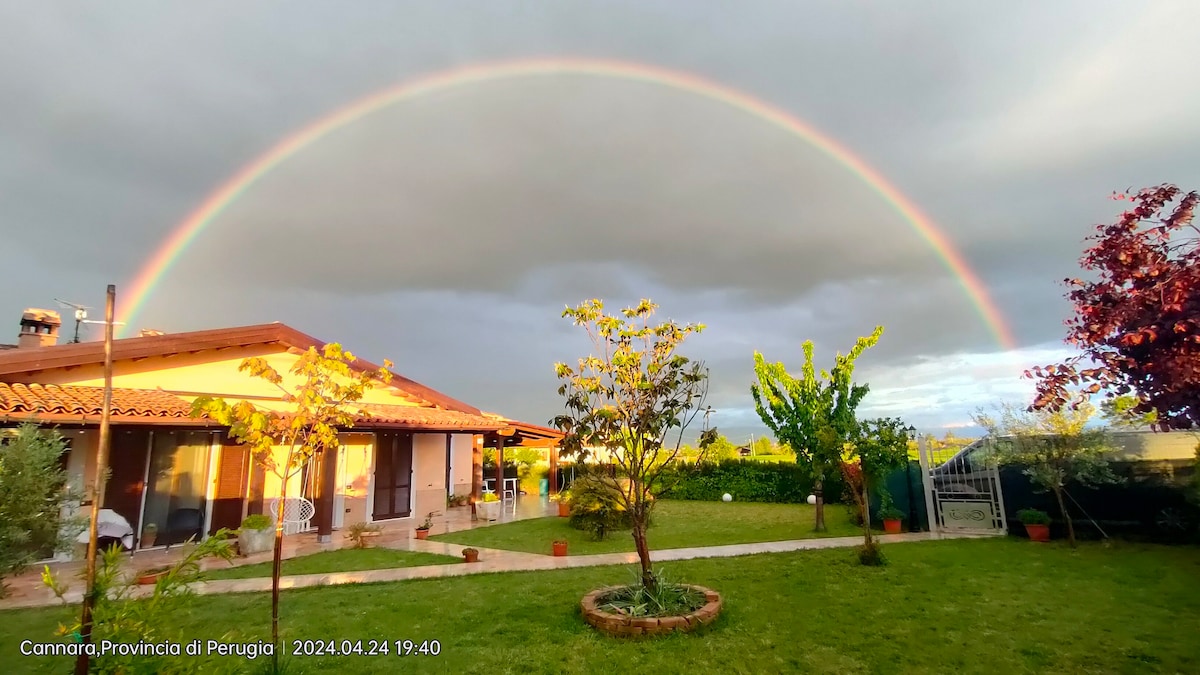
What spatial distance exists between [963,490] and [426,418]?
1297 centimetres

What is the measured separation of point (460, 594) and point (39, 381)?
919 centimetres

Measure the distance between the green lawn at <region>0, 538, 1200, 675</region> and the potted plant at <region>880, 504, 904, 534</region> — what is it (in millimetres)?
4100

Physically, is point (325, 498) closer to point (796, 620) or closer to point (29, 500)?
point (29, 500)

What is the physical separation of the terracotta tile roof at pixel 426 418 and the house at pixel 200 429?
0.04m

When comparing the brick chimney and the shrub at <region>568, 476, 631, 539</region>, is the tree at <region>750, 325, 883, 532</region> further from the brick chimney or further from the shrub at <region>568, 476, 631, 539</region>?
the brick chimney

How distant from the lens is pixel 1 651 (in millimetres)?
5418

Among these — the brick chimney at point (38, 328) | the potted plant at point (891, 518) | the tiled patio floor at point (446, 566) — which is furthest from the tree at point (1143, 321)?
the brick chimney at point (38, 328)

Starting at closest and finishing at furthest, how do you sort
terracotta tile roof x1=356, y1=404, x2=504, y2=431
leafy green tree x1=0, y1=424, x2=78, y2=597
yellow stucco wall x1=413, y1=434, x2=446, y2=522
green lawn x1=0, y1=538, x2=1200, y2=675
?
1. green lawn x1=0, y1=538, x2=1200, y2=675
2. leafy green tree x1=0, y1=424, x2=78, y2=597
3. terracotta tile roof x1=356, y1=404, x2=504, y2=431
4. yellow stucco wall x1=413, y1=434, x2=446, y2=522

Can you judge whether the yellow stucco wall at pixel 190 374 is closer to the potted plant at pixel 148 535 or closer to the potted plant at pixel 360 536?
the potted plant at pixel 148 535

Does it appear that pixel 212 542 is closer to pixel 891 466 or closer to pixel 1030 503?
pixel 891 466

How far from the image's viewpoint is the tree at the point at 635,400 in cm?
673

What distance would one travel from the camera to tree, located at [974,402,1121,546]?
1072 cm

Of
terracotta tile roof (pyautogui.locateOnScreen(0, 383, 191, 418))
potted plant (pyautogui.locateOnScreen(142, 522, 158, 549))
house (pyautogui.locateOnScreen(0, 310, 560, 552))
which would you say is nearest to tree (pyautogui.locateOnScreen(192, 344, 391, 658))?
house (pyautogui.locateOnScreen(0, 310, 560, 552))

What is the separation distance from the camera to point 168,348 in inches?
468
